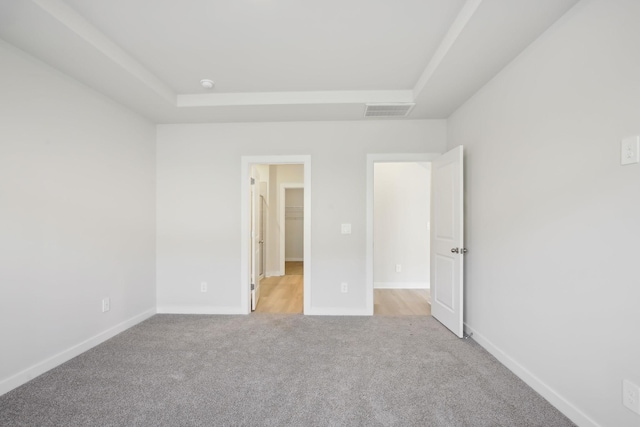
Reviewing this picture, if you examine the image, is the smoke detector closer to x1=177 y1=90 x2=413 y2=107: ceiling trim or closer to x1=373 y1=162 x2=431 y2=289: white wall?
x1=177 y1=90 x2=413 y2=107: ceiling trim

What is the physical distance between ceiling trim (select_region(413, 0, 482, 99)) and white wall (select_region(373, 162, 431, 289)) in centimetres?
223

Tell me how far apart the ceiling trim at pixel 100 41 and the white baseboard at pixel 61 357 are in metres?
2.43

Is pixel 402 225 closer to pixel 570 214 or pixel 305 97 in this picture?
pixel 305 97

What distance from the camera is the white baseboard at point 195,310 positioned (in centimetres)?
335

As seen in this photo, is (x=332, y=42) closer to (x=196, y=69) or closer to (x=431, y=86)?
(x=431, y=86)

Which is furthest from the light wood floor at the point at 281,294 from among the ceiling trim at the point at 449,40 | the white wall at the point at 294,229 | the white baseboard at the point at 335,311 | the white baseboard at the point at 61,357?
the ceiling trim at the point at 449,40

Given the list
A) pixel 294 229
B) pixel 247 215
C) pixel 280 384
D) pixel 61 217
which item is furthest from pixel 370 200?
pixel 294 229

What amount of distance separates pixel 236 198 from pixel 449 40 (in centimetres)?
270

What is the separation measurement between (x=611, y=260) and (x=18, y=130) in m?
3.86

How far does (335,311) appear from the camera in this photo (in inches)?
130

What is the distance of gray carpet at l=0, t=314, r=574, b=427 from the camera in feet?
5.31

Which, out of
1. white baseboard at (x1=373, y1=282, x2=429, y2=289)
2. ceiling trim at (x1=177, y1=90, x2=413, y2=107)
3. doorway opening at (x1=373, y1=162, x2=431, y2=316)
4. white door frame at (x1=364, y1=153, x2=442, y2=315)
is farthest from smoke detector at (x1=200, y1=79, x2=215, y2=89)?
white baseboard at (x1=373, y1=282, x2=429, y2=289)

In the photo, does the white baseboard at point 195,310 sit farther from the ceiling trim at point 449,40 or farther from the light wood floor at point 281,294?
the ceiling trim at point 449,40

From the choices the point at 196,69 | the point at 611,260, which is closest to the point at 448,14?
the point at 611,260
